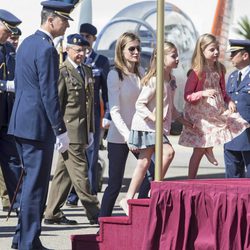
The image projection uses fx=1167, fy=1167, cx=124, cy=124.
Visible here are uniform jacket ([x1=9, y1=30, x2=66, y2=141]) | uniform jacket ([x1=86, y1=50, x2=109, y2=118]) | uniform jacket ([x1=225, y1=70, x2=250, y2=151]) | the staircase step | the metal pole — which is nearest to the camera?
the metal pole

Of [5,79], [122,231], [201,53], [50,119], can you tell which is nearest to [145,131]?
[50,119]

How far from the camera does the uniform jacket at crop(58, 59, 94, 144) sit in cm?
941

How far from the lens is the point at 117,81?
8.66m

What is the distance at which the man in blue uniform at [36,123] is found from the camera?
25.1ft

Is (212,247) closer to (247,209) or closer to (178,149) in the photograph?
(247,209)

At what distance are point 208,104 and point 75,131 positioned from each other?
1133 mm

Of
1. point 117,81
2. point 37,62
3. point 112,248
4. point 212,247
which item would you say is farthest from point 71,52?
point 212,247

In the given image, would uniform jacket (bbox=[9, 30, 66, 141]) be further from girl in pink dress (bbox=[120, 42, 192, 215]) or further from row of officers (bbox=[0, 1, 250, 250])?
girl in pink dress (bbox=[120, 42, 192, 215])

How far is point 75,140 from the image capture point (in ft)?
30.6

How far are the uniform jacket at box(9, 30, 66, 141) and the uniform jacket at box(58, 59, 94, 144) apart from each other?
154 cm

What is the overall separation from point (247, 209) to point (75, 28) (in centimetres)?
1559

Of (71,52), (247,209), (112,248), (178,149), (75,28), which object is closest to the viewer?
(247,209)

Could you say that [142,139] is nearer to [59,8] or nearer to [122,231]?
[59,8]

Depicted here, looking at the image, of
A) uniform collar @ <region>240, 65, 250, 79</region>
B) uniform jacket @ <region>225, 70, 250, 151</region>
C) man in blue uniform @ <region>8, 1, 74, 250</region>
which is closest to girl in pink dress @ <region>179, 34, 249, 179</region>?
uniform jacket @ <region>225, 70, 250, 151</region>
